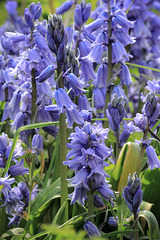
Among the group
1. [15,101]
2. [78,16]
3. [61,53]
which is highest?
[78,16]

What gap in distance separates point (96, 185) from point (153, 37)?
10.7 feet

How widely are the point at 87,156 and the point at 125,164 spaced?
0.54 metres

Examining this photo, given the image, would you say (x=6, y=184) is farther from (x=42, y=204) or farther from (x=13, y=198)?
(x=42, y=204)

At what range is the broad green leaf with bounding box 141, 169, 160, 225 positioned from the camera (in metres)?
2.16

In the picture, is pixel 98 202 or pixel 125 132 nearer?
pixel 98 202

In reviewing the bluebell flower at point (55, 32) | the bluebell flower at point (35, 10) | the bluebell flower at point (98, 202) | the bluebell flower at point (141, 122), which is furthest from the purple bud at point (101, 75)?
the bluebell flower at point (98, 202)

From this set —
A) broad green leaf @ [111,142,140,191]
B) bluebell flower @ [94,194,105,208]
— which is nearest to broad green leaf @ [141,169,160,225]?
broad green leaf @ [111,142,140,191]

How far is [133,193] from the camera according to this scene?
65.2 inches

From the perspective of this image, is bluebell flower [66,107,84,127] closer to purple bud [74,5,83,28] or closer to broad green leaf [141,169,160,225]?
broad green leaf [141,169,160,225]

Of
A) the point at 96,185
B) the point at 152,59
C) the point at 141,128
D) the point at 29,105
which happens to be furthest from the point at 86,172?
the point at 152,59

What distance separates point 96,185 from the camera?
5.78 ft

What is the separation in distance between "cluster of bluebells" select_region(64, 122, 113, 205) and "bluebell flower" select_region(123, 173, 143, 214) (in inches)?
5.2

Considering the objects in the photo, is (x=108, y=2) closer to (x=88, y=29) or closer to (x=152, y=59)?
(x=88, y=29)

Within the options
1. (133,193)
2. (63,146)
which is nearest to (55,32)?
(63,146)
